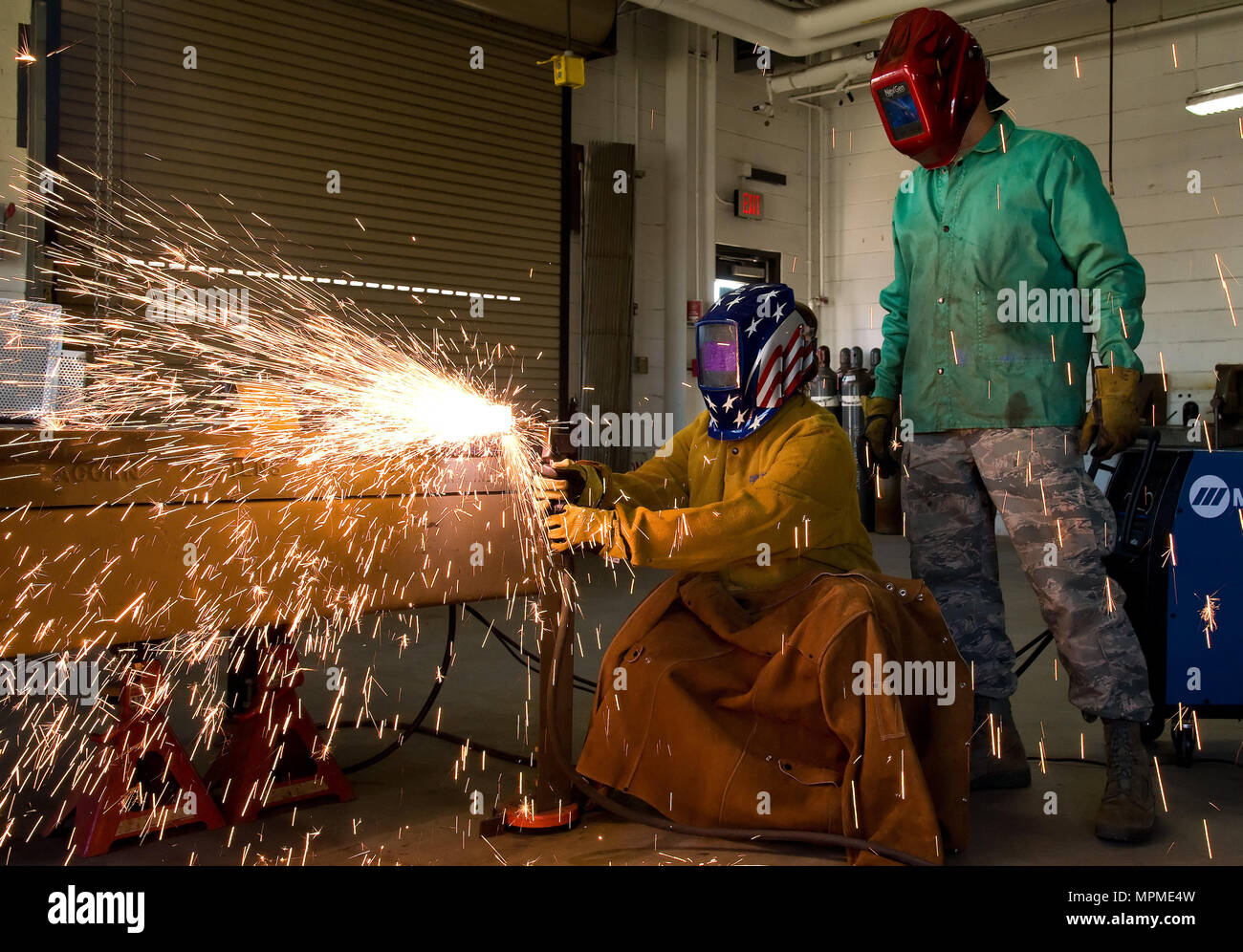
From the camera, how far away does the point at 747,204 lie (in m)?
10.5

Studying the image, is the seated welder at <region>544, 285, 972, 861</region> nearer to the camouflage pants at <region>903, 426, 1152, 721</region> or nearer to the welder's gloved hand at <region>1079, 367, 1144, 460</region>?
the camouflage pants at <region>903, 426, 1152, 721</region>

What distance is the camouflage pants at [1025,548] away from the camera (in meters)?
2.85

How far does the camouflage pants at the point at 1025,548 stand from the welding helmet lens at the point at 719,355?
0.82 metres

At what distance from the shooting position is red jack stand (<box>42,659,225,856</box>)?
2646mm

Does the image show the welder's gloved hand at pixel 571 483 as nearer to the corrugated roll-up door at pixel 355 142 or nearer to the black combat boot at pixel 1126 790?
the black combat boot at pixel 1126 790

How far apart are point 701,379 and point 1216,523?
1.67 meters

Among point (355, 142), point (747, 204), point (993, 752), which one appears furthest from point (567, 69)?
A: point (993, 752)

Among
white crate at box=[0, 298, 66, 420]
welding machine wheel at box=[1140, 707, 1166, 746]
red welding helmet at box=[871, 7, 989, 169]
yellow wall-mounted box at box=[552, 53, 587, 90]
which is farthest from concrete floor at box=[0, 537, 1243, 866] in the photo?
yellow wall-mounted box at box=[552, 53, 587, 90]

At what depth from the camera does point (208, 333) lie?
641 cm

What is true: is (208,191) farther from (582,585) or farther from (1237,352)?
(1237,352)

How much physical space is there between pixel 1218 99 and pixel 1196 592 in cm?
608

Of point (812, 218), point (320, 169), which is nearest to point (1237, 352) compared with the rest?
A: point (812, 218)

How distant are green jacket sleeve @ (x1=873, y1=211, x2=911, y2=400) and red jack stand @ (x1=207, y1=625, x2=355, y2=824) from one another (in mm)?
2038

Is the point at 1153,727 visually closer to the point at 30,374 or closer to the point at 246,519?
the point at 246,519
